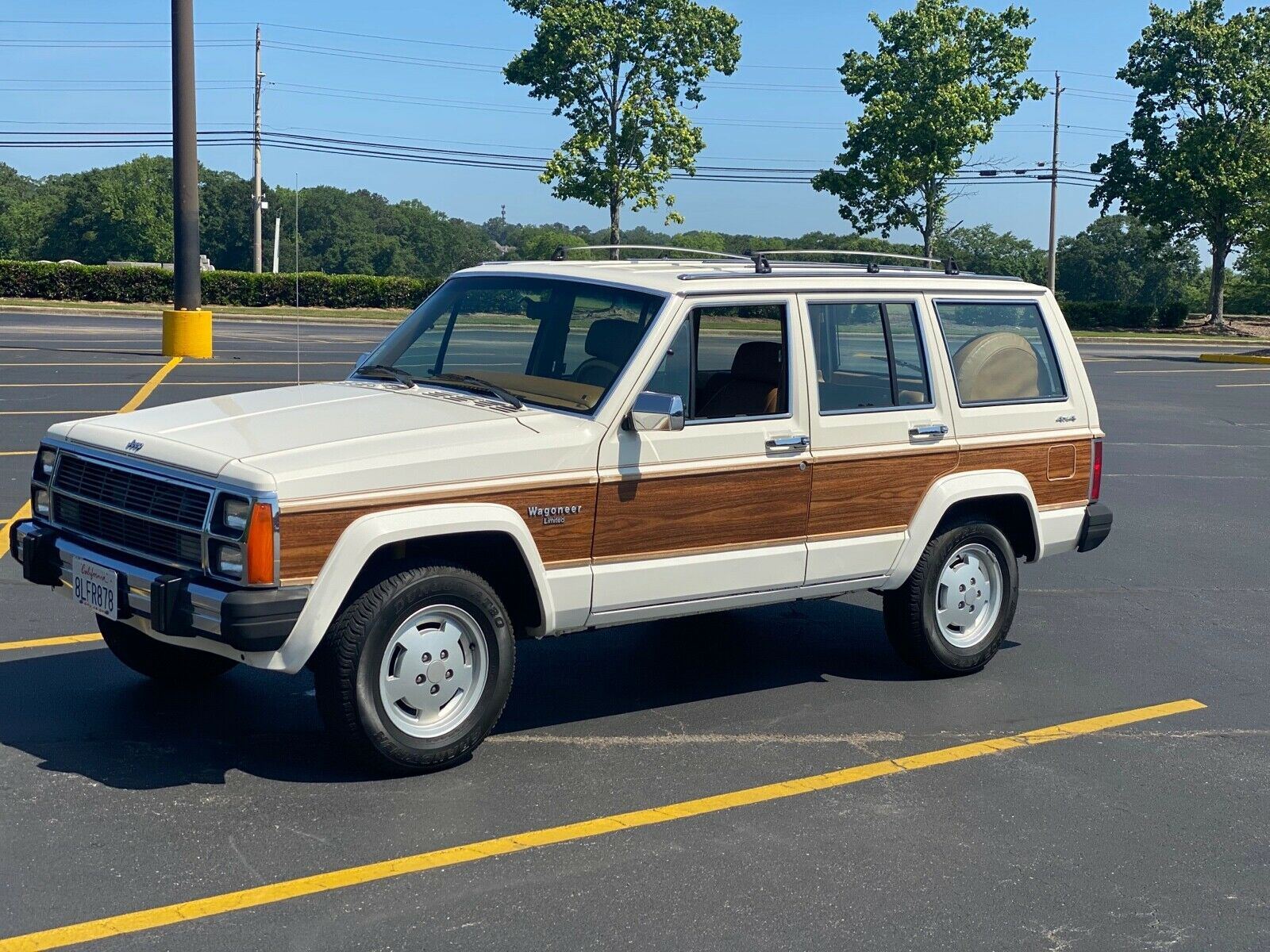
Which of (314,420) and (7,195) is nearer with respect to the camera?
(314,420)

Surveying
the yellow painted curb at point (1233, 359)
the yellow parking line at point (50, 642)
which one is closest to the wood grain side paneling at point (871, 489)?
the yellow parking line at point (50, 642)

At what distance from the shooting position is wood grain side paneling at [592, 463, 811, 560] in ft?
18.4

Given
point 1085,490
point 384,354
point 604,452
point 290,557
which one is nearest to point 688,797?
point 604,452

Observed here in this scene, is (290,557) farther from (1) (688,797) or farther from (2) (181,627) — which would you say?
(1) (688,797)

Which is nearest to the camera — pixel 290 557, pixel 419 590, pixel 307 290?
pixel 290 557

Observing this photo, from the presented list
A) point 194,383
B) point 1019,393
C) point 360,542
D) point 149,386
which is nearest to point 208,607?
point 360,542

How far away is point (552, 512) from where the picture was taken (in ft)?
17.8

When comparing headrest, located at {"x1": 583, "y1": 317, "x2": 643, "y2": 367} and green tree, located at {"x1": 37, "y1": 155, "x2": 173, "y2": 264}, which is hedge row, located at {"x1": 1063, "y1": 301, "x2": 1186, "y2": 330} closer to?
headrest, located at {"x1": 583, "y1": 317, "x2": 643, "y2": 367}

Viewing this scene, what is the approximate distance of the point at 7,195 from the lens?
109938mm

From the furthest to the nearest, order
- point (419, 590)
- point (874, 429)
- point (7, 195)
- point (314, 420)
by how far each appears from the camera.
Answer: point (7, 195), point (874, 429), point (314, 420), point (419, 590)

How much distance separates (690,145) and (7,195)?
269ft

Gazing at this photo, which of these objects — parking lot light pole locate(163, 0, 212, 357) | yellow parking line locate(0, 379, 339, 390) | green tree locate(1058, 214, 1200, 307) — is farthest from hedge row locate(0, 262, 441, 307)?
green tree locate(1058, 214, 1200, 307)

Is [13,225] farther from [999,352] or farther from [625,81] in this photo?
[999,352]

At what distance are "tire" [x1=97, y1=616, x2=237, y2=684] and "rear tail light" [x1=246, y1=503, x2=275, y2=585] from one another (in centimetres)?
145
